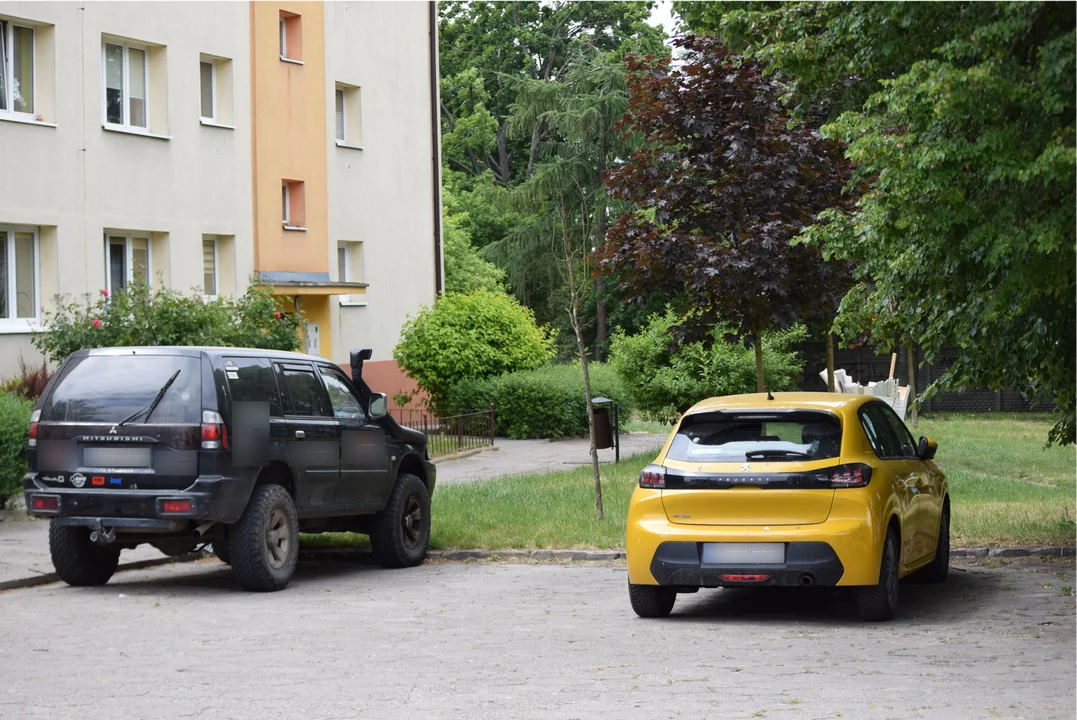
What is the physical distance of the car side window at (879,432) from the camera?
9.51 m

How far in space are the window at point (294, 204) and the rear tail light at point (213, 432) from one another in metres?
19.1

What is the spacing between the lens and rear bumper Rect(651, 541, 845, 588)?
8.68 m

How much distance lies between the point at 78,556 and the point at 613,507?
5.95 meters

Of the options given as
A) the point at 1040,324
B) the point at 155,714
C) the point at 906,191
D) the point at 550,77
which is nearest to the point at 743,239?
the point at 1040,324

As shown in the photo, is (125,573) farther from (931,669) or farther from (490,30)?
(490,30)

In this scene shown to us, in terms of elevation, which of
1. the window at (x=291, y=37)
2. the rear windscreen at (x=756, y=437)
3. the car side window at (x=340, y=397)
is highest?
the window at (x=291, y=37)

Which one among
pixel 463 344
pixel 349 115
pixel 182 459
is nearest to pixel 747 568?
pixel 182 459

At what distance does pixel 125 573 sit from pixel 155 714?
20.1 ft

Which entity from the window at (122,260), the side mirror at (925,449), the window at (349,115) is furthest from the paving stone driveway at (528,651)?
the window at (349,115)

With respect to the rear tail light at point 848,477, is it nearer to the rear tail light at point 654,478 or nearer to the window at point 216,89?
the rear tail light at point 654,478

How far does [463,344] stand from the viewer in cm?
2842

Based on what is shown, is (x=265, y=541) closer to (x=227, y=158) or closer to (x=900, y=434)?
(x=900, y=434)

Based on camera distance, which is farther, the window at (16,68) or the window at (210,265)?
the window at (210,265)

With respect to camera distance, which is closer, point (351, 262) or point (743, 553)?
point (743, 553)
